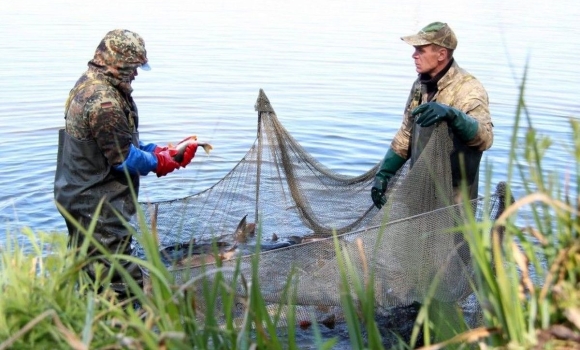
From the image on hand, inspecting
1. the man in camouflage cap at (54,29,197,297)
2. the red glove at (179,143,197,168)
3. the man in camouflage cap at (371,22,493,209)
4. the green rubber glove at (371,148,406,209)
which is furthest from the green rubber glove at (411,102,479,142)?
the man in camouflage cap at (54,29,197,297)

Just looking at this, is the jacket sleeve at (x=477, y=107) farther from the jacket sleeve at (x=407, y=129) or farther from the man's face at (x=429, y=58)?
the jacket sleeve at (x=407, y=129)

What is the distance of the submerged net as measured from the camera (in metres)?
5.19

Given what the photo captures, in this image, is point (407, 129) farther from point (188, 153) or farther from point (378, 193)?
point (188, 153)

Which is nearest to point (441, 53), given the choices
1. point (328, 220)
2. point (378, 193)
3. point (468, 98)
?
point (468, 98)

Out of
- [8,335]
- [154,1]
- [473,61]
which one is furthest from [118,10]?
[8,335]

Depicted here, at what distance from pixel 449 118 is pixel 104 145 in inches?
89.9

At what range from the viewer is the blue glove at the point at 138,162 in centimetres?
564

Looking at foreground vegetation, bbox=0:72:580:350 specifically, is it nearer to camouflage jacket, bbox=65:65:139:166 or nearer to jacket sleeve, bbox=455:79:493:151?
camouflage jacket, bbox=65:65:139:166

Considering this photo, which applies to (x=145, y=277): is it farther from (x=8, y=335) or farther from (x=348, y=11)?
(x=348, y=11)

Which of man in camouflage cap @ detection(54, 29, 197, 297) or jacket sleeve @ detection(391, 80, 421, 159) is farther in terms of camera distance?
jacket sleeve @ detection(391, 80, 421, 159)

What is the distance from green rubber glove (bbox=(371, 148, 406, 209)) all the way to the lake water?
1.18 m

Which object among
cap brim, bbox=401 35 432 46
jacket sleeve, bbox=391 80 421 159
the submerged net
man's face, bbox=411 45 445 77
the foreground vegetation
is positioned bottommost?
the submerged net

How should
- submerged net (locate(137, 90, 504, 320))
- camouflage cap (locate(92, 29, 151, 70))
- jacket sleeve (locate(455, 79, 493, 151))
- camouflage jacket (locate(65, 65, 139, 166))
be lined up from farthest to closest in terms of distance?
jacket sleeve (locate(455, 79, 493, 151)) → camouflage cap (locate(92, 29, 151, 70)) → camouflage jacket (locate(65, 65, 139, 166)) → submerged net (locate(137, 90, 504, 320))

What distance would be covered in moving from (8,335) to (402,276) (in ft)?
9.72
